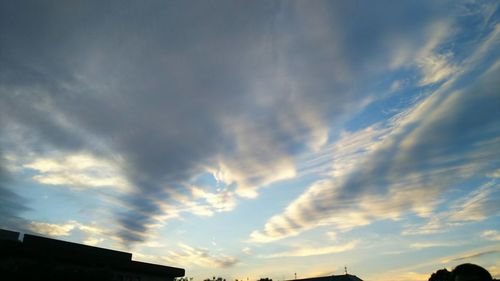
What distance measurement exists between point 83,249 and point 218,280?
2614 inches

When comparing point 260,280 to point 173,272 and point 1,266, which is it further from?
point 1,266

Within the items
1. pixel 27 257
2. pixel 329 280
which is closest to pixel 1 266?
pixel 27 257

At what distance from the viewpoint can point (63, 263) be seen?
2397 centimetres

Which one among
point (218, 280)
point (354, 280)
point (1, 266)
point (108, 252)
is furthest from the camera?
point (218, 280)

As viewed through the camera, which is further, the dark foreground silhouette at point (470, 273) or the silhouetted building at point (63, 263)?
the silhouetted building at point (63, 263)

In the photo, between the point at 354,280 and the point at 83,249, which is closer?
the point at 83,249

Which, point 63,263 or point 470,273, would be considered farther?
point 63,263

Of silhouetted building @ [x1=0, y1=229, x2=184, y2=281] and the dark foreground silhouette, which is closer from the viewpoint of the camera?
the dark foreground silhouette

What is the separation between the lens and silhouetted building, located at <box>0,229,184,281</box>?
19.1 metres

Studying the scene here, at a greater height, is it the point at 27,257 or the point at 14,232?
the point at 14,232

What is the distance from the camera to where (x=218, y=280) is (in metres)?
85.7

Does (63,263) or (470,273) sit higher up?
(470,273)

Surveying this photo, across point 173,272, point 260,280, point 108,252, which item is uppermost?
point 108,252

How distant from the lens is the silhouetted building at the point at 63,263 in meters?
19.1
